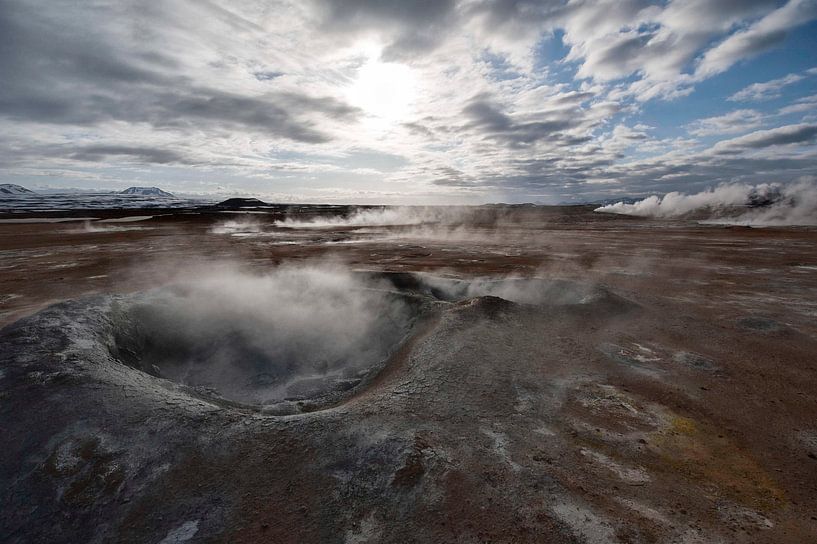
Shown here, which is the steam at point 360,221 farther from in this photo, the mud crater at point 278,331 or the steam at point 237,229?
the mud crater at point 278,331

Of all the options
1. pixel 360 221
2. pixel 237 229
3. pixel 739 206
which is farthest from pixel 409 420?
pixel 739 206

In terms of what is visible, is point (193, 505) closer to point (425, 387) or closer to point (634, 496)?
point (425, 387)

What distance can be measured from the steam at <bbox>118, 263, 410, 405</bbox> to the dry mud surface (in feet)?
0.17

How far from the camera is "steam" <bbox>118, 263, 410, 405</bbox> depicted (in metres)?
7.58

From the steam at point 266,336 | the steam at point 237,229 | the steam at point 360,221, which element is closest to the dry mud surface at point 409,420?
the steam at point 266,336

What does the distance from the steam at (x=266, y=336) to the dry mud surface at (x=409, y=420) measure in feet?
0.17

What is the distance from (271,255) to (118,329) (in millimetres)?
13604

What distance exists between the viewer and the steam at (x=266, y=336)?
758cm

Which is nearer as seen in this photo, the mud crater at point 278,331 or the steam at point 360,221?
the mud crater at point 278,331

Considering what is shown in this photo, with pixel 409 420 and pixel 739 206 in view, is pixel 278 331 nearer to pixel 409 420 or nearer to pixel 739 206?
pixel 409 420

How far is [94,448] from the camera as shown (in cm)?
405

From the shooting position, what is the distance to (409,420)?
4.70 meters

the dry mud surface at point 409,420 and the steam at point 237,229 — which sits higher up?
the dry mud surface at point 409,420

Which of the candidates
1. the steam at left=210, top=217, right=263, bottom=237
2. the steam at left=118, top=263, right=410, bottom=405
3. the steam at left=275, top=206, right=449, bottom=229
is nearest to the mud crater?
the steam at left=118, top=263, right=410, bottom=405
